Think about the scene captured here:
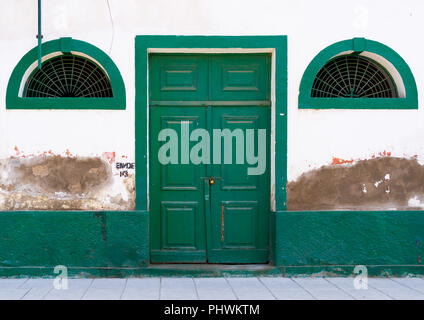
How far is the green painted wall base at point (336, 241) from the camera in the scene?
19.2 ft

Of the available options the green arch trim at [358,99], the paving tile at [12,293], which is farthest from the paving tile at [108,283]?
the green arch trim at [358,99]

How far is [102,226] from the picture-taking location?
576 centimetres

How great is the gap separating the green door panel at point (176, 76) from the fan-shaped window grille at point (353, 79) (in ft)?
5.18

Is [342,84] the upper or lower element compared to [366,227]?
upper

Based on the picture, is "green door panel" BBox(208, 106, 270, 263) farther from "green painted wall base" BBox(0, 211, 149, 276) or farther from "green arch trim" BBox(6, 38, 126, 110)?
"green arch trim" BBox(6, 38, 126, 110)

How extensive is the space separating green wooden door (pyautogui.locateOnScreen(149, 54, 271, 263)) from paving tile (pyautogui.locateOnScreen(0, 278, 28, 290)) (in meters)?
1.66

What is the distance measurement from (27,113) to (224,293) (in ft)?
11.0

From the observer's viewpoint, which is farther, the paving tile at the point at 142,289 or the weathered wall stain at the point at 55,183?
the weathered wall stain at the point at 55,183

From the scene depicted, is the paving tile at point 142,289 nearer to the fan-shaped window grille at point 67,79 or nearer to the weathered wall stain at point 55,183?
the weathered wall stain at point 55,183

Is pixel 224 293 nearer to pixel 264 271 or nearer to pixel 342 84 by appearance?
pixel 264 271

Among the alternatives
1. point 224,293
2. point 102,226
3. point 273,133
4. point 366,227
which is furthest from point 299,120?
point 102,226

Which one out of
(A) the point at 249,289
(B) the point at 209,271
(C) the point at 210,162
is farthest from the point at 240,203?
(A) the point at 249,289

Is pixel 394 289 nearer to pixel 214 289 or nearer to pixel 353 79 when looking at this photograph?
pixel 214 289

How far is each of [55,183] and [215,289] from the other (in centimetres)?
245
